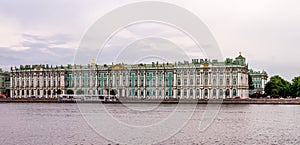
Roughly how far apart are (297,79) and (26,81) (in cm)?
5586

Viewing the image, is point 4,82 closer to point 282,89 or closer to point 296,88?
point 282,89

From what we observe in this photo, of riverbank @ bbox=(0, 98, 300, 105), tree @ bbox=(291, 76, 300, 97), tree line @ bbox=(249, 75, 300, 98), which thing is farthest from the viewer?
tree line @ bbox=(249, 75, 300, 98)

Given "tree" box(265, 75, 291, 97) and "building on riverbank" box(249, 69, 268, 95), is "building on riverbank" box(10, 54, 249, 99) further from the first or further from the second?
"building on riverbank" box(249, 69, 268, 95)

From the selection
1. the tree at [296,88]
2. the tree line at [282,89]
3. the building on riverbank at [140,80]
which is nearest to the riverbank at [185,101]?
the building on riverbank at [140,80]

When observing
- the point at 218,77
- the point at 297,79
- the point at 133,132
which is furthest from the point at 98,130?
the point at 297,79

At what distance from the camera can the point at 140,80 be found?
90.9m

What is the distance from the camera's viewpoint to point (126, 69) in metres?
90.5

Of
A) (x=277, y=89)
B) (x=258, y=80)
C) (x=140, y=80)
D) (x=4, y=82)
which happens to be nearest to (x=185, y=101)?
Answer: (x=140, y=80)

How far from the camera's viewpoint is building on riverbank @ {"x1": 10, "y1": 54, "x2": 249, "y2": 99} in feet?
279

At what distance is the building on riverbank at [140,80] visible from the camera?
3344 inches

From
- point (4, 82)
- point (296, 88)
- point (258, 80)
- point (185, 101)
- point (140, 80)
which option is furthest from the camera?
point (4, 82)

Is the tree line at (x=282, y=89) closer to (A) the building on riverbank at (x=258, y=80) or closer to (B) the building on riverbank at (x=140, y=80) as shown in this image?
(A) the building on riverbank at (x=258, y=80)

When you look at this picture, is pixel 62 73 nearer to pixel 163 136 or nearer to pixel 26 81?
pixel 26 81

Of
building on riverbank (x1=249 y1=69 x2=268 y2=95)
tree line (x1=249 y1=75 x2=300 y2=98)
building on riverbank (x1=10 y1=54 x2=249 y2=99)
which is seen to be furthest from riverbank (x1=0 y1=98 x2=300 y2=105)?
building on riverbank (x1=249 y1=69 x2=268 y2=95)
